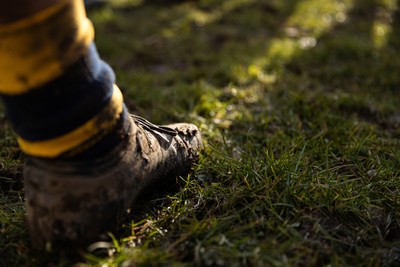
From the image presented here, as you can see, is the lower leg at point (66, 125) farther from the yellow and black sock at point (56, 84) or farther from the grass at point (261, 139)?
the grass at point (261, 139)

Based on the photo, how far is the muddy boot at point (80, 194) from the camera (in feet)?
4.24

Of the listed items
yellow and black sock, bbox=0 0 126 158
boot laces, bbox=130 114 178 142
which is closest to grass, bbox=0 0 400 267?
boot laces, bbox=130 114 178 142

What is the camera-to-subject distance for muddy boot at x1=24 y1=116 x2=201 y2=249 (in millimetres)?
1293

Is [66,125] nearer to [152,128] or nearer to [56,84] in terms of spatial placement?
[56,84]

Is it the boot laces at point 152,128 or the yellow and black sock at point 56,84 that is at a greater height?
the yellow and black sock at point 56,84

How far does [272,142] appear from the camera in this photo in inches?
85.7

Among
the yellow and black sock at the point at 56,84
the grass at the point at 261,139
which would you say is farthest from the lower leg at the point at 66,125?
the grass at the point at 261,139

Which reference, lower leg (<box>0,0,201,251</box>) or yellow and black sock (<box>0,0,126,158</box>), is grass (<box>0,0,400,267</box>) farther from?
yellow and black sock (<box>0,0,126,158</box>)

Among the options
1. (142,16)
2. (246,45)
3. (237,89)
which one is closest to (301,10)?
(246,45)

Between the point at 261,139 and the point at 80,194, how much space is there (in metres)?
1.23

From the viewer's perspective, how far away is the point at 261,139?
2.29m

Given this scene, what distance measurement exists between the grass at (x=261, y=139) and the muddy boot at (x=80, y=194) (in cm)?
8

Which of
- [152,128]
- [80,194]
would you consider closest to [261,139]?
[152,128]

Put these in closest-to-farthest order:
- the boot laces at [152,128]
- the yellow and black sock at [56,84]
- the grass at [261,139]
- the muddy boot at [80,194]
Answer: the yellow and black sock at [56,84] → the muddy boot at [80,194] → the grass at [261,139] → the boot laces at [152,128]
